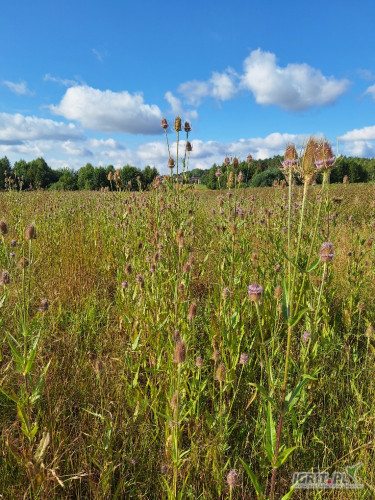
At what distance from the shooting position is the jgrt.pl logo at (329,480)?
1.54 meters

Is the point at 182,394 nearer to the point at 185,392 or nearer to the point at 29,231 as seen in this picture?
the point at 185,392

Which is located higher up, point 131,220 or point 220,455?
point 131,220

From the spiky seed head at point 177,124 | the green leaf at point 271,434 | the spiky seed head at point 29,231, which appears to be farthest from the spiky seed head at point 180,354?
the spiky seed head at point 177,124

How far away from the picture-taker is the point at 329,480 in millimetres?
1599

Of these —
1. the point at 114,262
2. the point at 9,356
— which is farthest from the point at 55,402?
the point at 114,262

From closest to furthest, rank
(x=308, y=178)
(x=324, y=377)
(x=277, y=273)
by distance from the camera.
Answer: (x=308, y=178) < (x=324, y=377) < (x=277, y=273)

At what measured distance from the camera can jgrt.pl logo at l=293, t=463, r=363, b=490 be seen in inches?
60.7

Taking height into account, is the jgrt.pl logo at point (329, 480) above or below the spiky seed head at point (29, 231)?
below

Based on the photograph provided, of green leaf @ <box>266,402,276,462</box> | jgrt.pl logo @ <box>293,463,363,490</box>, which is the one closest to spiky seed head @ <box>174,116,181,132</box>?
A: green leaf @ <box>266,402,276,462</box>

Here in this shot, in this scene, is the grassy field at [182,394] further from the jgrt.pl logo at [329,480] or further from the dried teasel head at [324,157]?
the dried teasel head at [324,157]

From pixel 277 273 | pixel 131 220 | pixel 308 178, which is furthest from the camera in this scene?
pixel 131 220

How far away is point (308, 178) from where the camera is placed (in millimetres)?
1450

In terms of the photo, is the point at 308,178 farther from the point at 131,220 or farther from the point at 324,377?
the point at 131,220

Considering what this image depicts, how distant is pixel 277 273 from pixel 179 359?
1666mm
